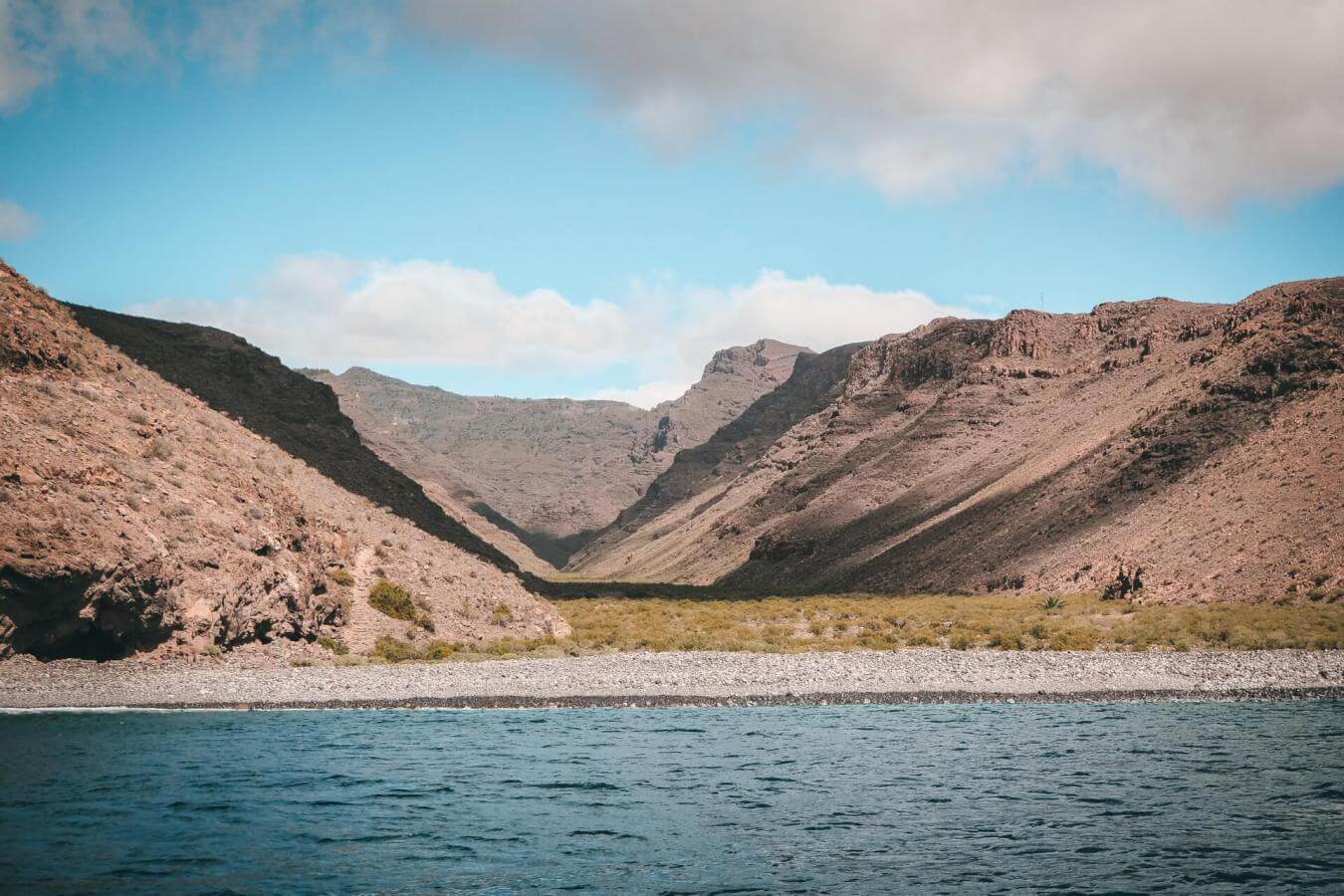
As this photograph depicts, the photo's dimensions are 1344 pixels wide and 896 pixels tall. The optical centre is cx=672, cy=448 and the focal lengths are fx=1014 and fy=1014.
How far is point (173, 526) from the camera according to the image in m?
31.5

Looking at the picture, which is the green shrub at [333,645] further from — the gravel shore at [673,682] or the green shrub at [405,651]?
the gravel shore at [673,682]

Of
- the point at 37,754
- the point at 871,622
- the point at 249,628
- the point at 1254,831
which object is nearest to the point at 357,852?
the point at 37,754

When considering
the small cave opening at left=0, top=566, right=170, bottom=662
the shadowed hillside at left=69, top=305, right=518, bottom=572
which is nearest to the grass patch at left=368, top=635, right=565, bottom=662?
the small cave opening at left=0, top=566, right=170, bottom=662

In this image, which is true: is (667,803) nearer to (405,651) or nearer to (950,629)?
(405,651)

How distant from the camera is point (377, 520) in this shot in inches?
1869

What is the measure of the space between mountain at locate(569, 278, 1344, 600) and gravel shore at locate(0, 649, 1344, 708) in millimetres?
19552

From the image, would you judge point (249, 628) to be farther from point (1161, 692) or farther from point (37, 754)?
point (1161, 692)

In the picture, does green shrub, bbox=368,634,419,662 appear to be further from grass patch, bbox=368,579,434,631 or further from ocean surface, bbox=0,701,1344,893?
ocean surface, bbox=0,701,1344,893

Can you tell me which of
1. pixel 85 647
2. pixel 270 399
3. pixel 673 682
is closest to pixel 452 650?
pixel 673 682

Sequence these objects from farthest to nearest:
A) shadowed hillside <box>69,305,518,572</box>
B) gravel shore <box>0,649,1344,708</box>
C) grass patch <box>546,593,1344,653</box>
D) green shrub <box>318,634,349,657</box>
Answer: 1. shadowed hillside <box>69,305,518,572</box>
2. grass patch <box>546,593,1344,653</box>
3. green shrub <box>318,634,349,657</box>
4. gravel shore <box>0,649,1344,708</box>

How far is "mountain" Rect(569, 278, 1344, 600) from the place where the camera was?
5803 cm

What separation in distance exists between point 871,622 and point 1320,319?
48.1 meters

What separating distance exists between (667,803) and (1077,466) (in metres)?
74.5

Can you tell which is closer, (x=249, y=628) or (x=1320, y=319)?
(x=249, y=628)
